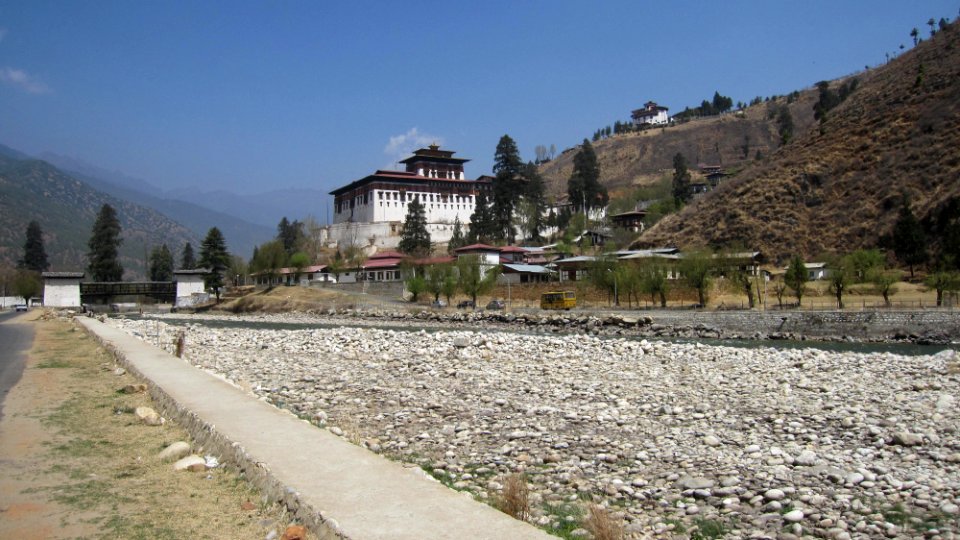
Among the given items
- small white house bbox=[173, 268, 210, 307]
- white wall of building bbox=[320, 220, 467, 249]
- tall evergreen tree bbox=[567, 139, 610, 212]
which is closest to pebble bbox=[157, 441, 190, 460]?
small white house bbox=[173, 268, 210, 307]

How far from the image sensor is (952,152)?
55.7 meters

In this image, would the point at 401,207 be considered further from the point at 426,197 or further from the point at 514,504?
the point at 514,504

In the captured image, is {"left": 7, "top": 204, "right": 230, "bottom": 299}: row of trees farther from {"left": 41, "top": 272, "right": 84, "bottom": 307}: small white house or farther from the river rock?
the river rock

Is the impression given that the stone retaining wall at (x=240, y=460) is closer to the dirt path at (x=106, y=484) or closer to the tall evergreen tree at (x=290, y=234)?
the dirt path at (x=106, y=484)

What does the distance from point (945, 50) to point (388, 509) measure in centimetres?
8881

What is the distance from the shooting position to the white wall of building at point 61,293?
6500 centimetres

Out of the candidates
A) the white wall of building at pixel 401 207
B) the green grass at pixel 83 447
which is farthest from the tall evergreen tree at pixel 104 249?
the green grass at pixel 83 447

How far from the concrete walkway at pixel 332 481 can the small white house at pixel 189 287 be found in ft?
242

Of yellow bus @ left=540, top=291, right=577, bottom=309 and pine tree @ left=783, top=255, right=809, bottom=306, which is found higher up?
pine tree @ left=783, top=255, right=809, bottom=306

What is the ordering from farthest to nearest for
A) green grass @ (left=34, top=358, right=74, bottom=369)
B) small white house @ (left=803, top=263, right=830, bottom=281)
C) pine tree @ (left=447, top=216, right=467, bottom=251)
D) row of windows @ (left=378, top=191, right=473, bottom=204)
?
row of windows @ (left=378, top=191, right=473, bottom=204)
pine tree @ (left=447, top=216, right=467, bottom=251)
small white house @ (left=803, top=263, right=830, bottom=281)
green grass @ (left=34, top=358, right=74, bottom=369)

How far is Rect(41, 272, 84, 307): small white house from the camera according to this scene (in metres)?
64.9

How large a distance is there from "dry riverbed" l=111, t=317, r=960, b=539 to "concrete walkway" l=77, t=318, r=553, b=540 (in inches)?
62.2

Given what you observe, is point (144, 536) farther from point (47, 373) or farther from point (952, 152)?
point (952, 152)

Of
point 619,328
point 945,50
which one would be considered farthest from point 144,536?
point 945,50
